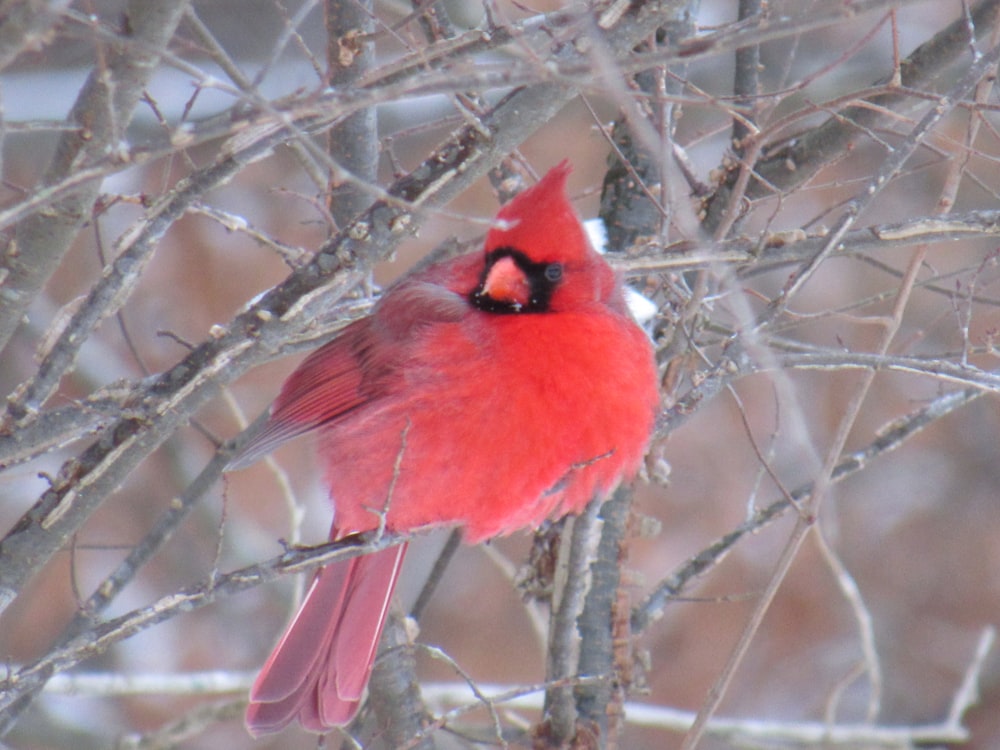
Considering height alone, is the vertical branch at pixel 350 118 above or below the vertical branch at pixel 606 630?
above

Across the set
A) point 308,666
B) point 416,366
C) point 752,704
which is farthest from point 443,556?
point 752,704

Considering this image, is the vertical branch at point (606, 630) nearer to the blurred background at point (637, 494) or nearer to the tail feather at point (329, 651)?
the tail feather at point (329, 651)

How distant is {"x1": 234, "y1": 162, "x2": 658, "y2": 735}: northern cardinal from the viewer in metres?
2.34

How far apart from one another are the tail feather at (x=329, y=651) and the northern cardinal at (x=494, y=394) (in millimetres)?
25

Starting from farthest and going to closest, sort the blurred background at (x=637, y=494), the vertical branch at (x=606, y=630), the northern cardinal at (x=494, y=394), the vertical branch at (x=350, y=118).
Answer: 1. the blurred background at (x=637, y=494)
2. the vertical branch at (x=606, y=630)
3. the vertical branch at (x=350, y=118)
4. the northern cardinal at (x=494, y=394)

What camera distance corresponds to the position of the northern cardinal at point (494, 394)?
2338 mm

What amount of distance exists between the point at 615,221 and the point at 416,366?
34.1 inches

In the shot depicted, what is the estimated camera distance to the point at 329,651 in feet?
9.29

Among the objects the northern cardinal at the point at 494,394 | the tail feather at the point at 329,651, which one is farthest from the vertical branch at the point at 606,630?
the tail feather at the point at 329,651

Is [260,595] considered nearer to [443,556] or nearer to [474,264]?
[443,556]

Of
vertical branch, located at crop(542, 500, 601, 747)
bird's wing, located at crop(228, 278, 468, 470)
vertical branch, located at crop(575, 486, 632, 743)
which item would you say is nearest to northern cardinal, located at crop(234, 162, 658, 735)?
bird's wing, located at crop(228, 278, 468, 470)

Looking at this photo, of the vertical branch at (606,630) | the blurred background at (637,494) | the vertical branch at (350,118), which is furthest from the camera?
the blurred background at (637,494)

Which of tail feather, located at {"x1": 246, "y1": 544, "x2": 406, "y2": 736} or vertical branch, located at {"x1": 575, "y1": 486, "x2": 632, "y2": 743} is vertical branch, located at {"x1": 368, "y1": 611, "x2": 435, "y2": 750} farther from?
vertical branch, located at {"x1": 575, "y1": 486, "x2": 632, "y2": 743}

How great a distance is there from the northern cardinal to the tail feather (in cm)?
3
